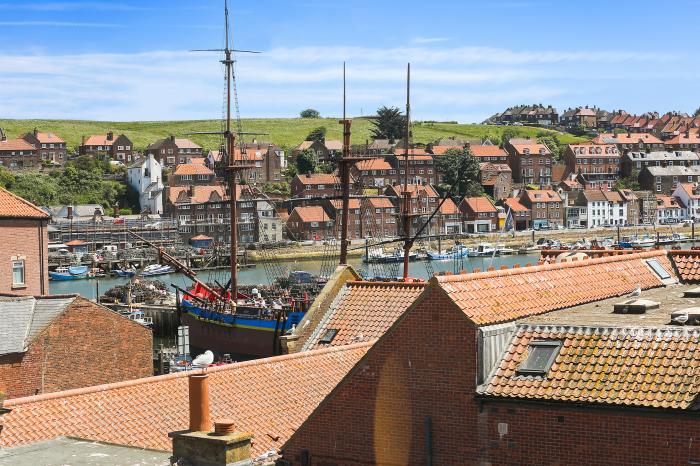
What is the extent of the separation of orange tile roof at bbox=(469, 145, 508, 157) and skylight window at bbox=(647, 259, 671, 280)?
15801 centimetres

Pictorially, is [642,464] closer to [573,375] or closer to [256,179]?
[573,375]

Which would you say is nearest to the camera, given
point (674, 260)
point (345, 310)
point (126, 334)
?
point (674, 260)

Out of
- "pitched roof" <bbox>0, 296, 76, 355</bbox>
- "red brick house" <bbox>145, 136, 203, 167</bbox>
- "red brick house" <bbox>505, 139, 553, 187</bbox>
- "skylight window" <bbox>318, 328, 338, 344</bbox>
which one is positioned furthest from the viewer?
"red brick house" <bbox>505, 139, 553, 187</bbox>

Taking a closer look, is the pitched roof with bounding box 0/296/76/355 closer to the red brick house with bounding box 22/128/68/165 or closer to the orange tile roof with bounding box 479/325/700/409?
the orange tile roof with bounding box 479/325/700/409

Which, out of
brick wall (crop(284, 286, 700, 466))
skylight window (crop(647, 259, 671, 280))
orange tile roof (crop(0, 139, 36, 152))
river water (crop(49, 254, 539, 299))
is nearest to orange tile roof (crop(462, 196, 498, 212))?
river water (crop(49, 254, 539, 299))

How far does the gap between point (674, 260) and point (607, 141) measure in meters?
177

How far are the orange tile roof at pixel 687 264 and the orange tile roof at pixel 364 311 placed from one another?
4876 millimetres

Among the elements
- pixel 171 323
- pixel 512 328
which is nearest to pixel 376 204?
pixel 171 323

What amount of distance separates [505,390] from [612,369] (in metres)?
1.30

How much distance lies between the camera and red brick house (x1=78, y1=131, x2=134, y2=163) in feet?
582

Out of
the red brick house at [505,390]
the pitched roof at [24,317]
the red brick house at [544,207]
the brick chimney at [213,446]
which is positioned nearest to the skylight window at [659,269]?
the red brick house at [505,390]

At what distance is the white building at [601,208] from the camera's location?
167 metres

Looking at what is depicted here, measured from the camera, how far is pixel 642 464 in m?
14.6

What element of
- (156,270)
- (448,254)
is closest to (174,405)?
(156,270)
